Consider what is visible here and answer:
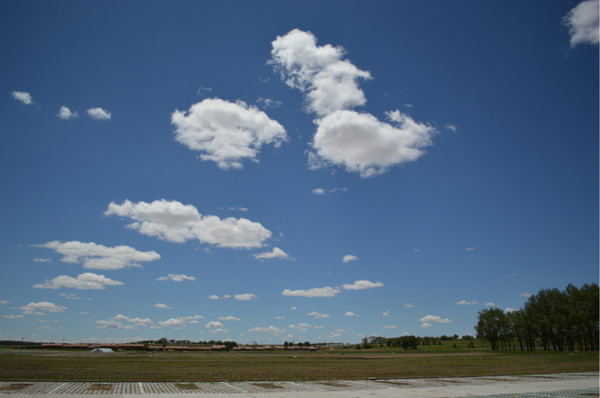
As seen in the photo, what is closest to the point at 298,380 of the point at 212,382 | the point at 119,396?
the point at 212,382

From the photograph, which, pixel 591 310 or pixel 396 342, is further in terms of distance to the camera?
pixel 396 342

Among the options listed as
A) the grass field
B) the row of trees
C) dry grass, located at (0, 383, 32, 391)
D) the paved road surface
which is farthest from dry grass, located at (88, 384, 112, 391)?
the row of trees

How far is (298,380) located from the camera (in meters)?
28.3

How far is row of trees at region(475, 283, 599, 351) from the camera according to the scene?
7969cm

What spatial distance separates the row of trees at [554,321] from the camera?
7969 centimetres

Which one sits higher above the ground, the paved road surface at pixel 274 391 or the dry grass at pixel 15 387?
the dry grass at pixel 15 387

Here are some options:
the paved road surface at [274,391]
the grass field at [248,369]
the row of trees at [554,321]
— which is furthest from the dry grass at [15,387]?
the row of trees at [554,321]

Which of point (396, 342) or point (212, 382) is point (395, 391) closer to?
point (212, 382)

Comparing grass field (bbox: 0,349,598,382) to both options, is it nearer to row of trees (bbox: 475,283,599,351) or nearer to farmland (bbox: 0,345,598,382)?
farmland (bbox: 0,345,598,382)

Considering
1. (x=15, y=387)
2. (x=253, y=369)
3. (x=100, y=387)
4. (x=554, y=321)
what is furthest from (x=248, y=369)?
(x=554, y=321)

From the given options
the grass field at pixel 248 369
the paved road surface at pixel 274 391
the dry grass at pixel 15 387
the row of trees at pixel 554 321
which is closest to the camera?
the paved road surface at pixel 274 391

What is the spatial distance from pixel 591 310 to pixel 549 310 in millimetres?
16436

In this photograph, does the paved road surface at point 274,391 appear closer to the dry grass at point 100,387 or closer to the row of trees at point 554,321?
the dry grass at point 100,387

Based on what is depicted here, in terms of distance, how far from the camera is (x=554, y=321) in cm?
8688
